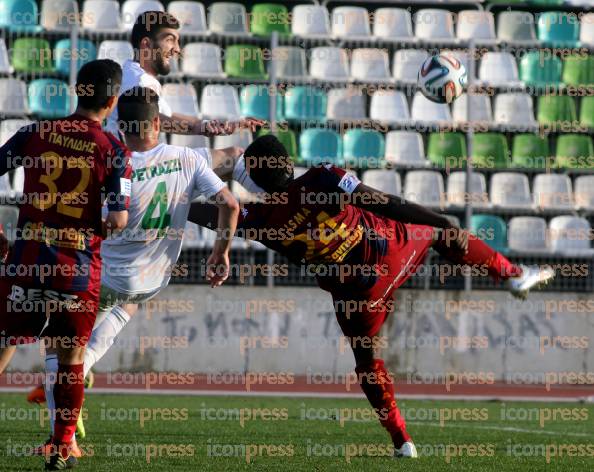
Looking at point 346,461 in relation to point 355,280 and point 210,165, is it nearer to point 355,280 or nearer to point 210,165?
point 355,280

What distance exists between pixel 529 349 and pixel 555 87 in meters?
4.23

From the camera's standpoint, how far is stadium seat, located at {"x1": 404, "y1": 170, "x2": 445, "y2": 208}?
1722 cm

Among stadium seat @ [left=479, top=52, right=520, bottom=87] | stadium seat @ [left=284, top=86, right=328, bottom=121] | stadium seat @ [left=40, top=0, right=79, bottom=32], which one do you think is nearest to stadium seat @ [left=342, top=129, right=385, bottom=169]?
stadium seat @ [left=284, top=86, right=328, bottom=121]

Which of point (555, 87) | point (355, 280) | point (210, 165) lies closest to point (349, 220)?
point (355, 280)

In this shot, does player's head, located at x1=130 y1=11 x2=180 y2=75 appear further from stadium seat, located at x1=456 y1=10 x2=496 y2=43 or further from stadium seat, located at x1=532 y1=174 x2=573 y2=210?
stadium seat, located at x1=456 y1=10 x2=496 y2=43

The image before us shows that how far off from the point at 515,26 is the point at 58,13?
7455mm

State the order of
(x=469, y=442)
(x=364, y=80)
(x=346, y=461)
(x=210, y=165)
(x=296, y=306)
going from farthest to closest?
(x=364, y=80) → (x=296, y=306) → (x=469, y=442) → (x=210, y=165) → (x=346, y=461)

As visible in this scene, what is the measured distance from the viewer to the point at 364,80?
17922 millimetres

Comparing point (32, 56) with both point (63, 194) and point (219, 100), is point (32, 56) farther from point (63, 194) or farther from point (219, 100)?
point (63, 194)

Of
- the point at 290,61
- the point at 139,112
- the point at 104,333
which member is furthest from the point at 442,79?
the point at 290,61

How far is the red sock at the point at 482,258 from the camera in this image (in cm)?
812

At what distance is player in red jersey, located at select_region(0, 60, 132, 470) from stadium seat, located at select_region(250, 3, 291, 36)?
12.2m

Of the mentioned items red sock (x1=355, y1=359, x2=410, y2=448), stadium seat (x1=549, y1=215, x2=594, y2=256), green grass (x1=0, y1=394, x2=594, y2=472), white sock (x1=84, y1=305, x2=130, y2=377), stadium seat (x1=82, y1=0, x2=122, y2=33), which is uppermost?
stadium seat (x1=82, y1=0, x2=122, y2=33)

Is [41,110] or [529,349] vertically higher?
[41,110]
